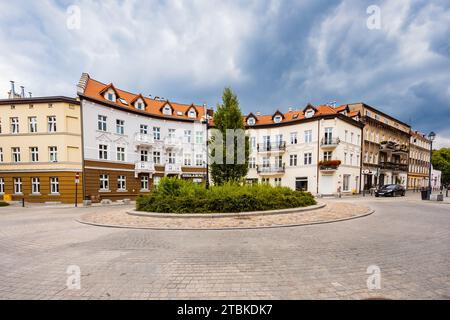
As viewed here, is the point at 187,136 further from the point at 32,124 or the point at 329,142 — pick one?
the point at 329,142

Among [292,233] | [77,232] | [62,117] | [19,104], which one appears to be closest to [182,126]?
[62,117]

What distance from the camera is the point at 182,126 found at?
2855 centimetres

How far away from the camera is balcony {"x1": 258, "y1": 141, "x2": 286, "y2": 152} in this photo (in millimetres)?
29000

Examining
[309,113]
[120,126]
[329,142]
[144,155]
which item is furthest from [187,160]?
[329,142]

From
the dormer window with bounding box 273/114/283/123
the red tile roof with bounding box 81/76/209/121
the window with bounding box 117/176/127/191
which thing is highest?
the red tile roof with bounding box 81/76/209/121

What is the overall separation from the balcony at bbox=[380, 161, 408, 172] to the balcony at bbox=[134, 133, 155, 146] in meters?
37.9

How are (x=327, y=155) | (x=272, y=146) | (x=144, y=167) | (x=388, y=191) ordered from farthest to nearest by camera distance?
(x=272, y=146) < (x=327, y=155) < (x=144, y=167) < (x=388, y=191)

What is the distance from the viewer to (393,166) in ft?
115

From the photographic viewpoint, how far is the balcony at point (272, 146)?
2900 centimetres

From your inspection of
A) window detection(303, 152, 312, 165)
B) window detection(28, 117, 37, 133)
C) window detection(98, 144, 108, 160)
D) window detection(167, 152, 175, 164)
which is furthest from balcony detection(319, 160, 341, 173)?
window detection(28, 117, 37, 133)

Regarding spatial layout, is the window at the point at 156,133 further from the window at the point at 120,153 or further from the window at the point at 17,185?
the window at the point at 17,185

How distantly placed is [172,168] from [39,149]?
46.4 ft

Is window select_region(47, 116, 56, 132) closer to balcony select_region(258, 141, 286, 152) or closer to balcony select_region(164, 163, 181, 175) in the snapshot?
balcony select_region(164, 163, 181, 175)
